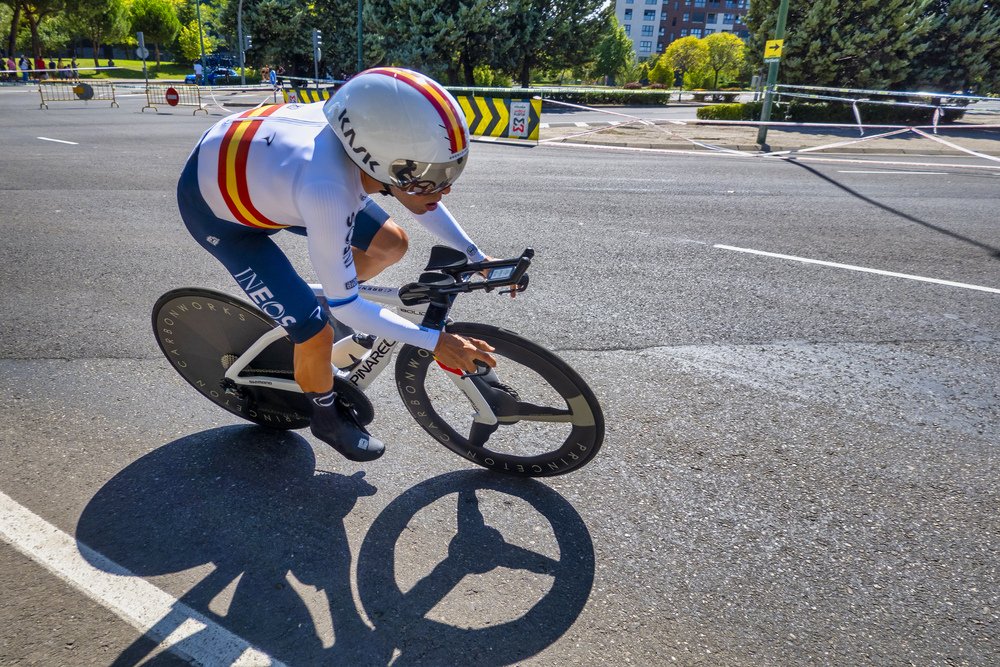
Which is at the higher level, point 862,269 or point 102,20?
point 102,20

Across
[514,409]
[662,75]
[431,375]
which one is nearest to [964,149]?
[431,375]

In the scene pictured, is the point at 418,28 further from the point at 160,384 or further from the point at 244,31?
the point at 160,384

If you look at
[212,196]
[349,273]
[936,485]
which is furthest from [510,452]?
[936,485]

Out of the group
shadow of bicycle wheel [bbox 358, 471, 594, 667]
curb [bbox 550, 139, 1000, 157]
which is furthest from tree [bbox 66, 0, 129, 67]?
shadow of bicycle wheel [bbox 358, 471, 594, 667]

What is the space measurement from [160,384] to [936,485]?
13.3 feet

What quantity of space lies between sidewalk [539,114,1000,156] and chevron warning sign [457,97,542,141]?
1105 millimetres

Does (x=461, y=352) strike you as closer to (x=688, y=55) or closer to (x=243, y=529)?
(x=243, y=529)

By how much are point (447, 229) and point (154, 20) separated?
3466 inches

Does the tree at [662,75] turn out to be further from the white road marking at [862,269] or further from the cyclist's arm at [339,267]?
the cyclist's arm at [339,267]

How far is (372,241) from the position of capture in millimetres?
3033

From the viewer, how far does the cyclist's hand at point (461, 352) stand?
2.29 m

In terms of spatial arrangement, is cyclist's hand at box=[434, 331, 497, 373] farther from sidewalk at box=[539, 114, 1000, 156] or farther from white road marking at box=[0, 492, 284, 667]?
sidewalk at box=[539, 114, 1000, 156]

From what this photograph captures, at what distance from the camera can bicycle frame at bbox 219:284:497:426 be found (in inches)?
108

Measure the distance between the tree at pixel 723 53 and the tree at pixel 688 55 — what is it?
619mm
